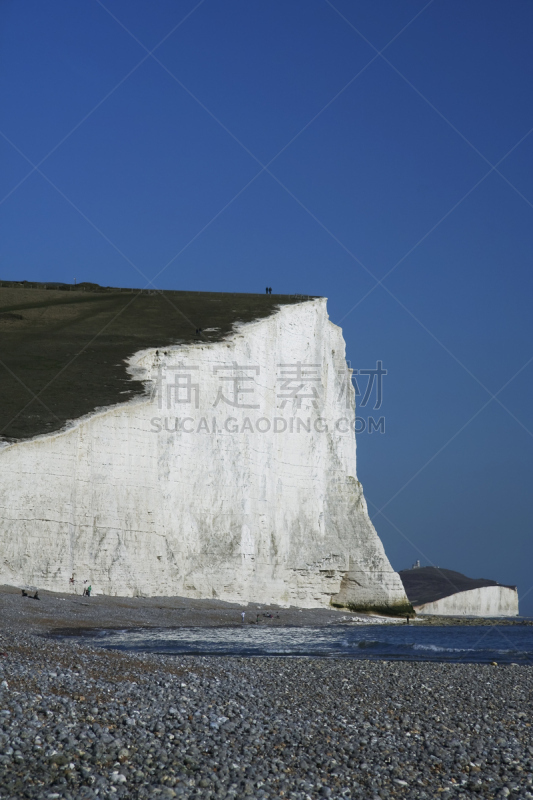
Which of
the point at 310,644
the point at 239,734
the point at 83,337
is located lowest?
the point at 310,644

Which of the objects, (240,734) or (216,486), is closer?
(240,734)

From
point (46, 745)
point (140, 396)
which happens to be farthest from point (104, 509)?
point (46, 745)

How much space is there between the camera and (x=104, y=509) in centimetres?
2253

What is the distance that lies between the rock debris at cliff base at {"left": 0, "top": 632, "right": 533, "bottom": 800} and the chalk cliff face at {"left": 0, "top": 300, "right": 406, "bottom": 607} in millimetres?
11396

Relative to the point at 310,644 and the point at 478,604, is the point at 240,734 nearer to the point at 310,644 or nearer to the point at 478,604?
the point at 310,644

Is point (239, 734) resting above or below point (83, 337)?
below

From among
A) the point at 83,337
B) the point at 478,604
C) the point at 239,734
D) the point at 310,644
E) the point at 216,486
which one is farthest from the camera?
the point at 478,604

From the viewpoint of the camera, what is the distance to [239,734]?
21.0 ft

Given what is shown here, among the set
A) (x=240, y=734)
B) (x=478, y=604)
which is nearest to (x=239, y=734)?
(x=240, y=734)

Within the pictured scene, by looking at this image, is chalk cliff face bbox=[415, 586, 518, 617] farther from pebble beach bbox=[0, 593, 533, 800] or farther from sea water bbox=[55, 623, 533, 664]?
pebble beach bbox=[0, 593, 533, 800]

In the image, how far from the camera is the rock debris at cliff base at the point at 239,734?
5.07 metres

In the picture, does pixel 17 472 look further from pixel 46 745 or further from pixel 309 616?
pixel 46 745

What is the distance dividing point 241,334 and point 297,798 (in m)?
25.1

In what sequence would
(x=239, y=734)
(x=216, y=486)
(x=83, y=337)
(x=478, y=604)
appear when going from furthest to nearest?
(x=478, y=604), (x=83, y=337), (x=216, y=486), (x=239, y=734)
